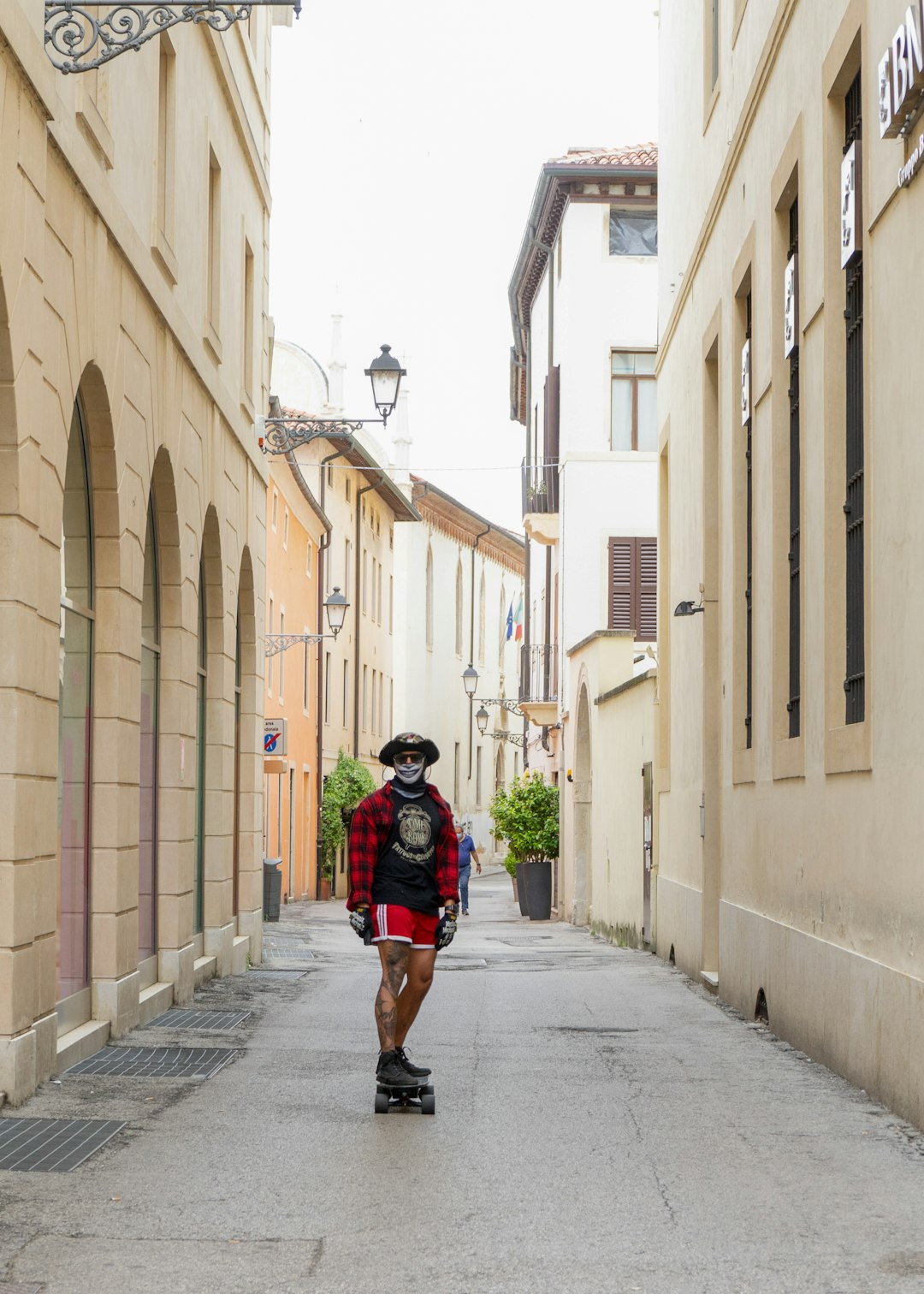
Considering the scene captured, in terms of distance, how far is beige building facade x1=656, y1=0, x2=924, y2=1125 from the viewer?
371 inches

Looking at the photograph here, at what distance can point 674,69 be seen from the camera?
22609 mm

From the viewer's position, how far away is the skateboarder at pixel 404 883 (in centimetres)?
927

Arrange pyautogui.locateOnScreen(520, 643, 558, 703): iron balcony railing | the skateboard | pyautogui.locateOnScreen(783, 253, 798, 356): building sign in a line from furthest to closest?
pyautogui.locateOnScreen(520, 643, 558, 703): iron balcony railing
pyautogui.locateOnScreen(783, 253, 798, 356): building sign
the skateboard

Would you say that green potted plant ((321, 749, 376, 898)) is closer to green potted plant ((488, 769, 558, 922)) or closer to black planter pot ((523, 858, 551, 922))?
green potted plant ((488, 769, 558, 922))

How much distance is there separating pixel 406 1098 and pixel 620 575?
1174 inches

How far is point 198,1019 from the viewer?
529 inches

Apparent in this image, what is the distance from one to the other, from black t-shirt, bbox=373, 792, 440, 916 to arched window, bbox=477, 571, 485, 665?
72.4 meters

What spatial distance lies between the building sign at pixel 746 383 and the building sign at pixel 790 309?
6.39 ft

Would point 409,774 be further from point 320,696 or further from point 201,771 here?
point 320,696

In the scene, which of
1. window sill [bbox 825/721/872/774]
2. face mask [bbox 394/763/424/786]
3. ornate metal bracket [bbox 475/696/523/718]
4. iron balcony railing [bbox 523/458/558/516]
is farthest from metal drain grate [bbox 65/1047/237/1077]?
ornate metal bracket [bbox 475/696/523/718]

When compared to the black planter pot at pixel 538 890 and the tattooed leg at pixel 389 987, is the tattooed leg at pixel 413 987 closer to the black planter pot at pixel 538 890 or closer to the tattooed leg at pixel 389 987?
the tattooed leg at pixel 389 987

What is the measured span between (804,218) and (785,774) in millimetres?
3706

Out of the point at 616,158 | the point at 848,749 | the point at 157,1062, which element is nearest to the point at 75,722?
the point at 157,1062

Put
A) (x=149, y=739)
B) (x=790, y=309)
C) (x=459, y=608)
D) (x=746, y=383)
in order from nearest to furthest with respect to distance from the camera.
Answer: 1. (x=790, y=309)
2. (x=149, y=739)
3. (x=746, y=383)
4. (x=459, y=608)
